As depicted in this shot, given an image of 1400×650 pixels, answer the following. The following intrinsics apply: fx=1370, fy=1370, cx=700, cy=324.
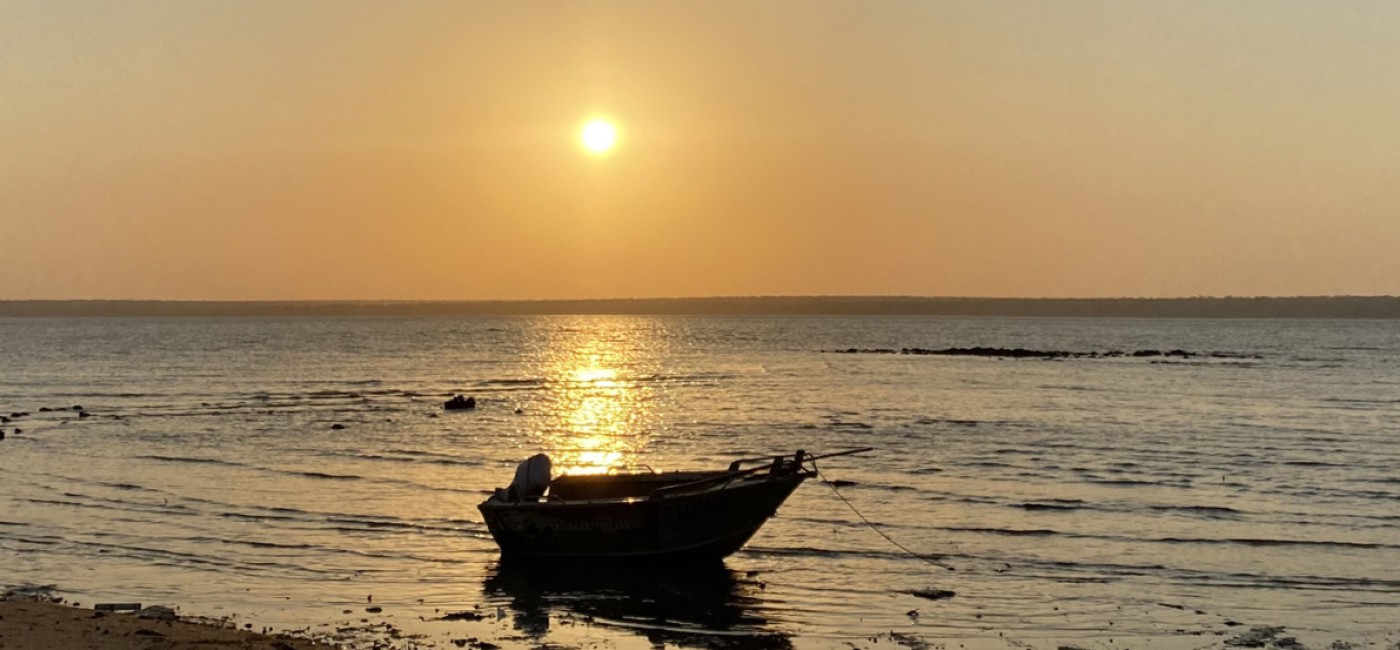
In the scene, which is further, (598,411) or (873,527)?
(598,411)

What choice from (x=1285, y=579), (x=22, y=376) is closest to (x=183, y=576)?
(x=1285, y=579)

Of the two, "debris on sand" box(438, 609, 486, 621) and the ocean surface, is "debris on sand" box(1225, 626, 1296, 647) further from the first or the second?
"debris on sand" box(438, 609, 486, 621)

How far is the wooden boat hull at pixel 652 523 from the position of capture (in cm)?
2148

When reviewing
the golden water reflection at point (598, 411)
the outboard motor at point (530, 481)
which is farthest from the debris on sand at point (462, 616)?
the golden water reflection at point (598, 411)

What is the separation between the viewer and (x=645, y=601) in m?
19.5

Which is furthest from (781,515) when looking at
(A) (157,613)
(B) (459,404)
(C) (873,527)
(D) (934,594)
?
(B) (459,404)

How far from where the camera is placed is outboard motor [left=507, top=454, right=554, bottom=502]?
74.4 feet

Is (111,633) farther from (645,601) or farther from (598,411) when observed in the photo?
(598,411)

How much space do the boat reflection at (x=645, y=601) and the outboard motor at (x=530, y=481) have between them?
1192 mm

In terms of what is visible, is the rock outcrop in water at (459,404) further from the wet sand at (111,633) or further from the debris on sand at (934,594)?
the wet sand at (111,633)

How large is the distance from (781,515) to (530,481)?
5877mm

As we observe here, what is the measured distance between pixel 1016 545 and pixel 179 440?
27813 mm

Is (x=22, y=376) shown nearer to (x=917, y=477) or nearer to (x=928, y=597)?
(x=917, y=477)

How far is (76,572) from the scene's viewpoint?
20344 mm
